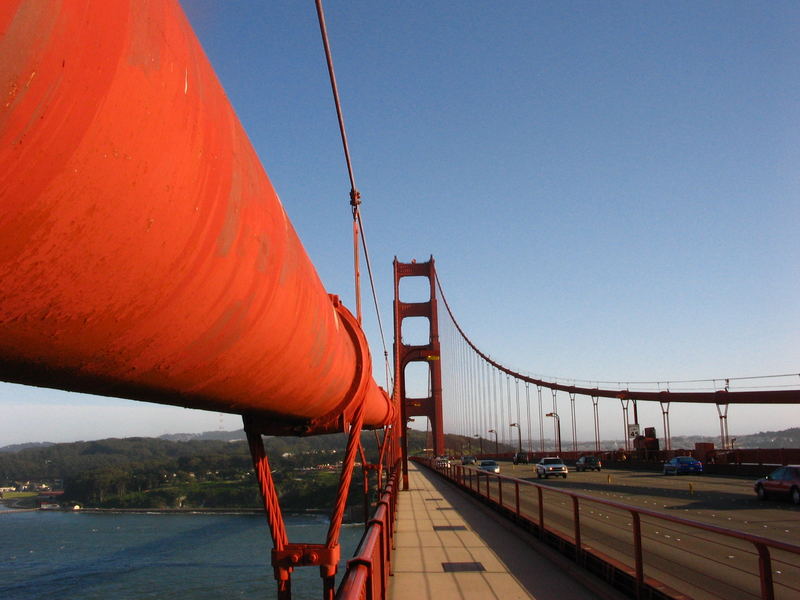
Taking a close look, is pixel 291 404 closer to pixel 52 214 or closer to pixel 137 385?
pixel 137 385

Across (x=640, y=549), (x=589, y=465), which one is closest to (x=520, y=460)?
(x=589, y=465)

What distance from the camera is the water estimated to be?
183ft

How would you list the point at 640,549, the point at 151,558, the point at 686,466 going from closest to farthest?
the point at 640,549
the point at 686,466
the point at 151,558

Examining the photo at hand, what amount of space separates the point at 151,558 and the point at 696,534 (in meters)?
73.8

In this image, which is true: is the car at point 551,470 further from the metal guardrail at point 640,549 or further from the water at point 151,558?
the water at point 151,558

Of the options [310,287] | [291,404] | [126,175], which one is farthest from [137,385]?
[291,404]

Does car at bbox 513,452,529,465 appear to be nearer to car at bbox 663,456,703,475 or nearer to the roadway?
car at bbox 663,456,703,475

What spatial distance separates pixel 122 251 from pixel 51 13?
0.33 m

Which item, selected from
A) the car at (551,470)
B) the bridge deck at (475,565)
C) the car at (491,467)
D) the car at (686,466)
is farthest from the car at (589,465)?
the bridge deck at (475,565)

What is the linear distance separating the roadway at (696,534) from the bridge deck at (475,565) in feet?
2.30

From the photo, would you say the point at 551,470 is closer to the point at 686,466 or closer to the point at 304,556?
the point at 686,466

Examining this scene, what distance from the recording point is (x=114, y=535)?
9675cm

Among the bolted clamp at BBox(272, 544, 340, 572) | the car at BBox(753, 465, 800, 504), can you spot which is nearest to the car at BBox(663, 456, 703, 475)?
the car at BBox(753, 465, 800, 504)

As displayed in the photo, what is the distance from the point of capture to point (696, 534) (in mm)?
10484
